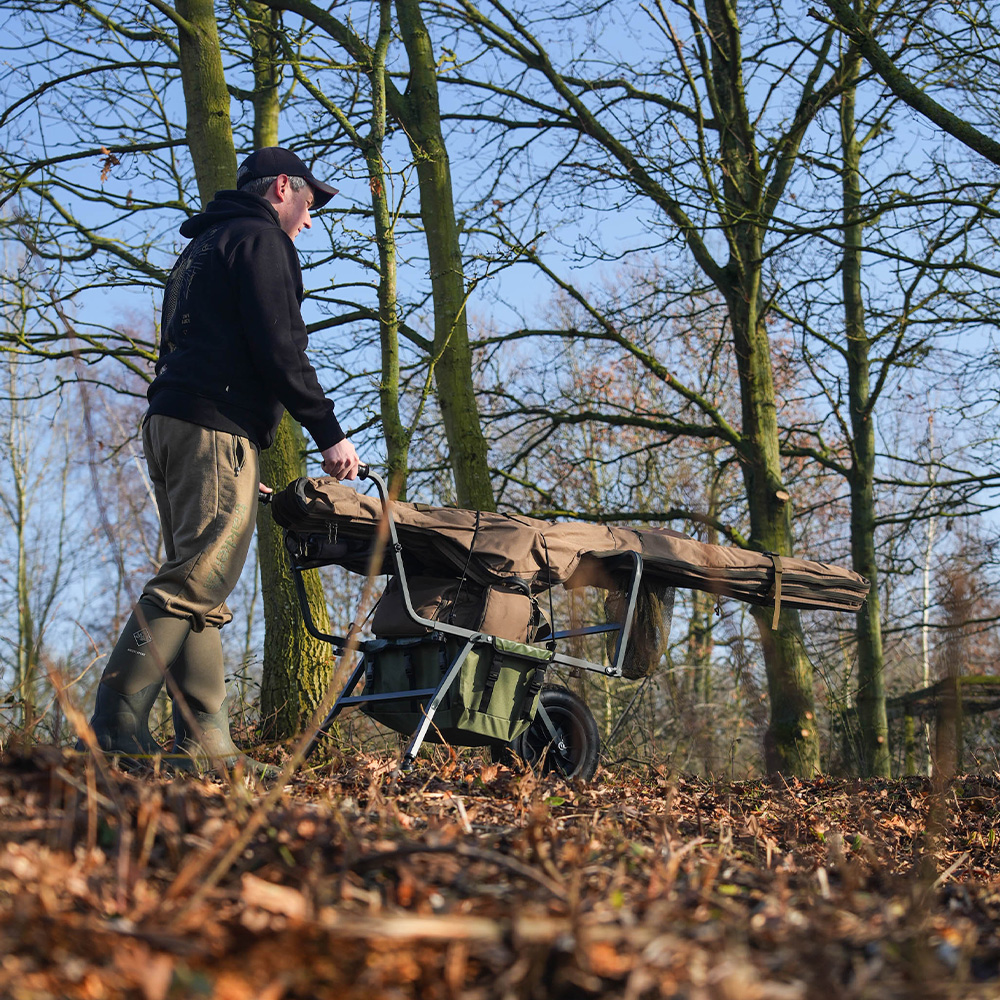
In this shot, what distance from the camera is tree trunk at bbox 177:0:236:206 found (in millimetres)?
6484

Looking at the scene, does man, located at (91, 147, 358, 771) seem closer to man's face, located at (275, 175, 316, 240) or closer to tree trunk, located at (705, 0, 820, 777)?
man's face, located at (275, 175, 316, 240)

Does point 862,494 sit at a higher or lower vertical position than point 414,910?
higher

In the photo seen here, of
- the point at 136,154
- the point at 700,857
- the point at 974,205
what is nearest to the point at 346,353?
the point at 136,154

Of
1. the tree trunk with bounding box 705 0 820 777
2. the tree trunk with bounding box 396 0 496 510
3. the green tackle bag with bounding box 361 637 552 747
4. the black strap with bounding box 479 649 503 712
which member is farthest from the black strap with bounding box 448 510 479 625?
the tree trunk with bounding box 705 0 820 777

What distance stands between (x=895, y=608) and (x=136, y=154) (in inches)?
453

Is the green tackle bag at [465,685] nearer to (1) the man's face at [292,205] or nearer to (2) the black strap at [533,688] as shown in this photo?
(2) the black strap at [533,688]

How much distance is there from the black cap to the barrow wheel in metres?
2.57

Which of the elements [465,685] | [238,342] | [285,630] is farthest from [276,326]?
[285,630]

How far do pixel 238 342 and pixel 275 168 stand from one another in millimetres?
905

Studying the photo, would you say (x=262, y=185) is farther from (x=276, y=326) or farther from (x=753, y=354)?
(x=753, y=354)

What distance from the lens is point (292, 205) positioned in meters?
4.32

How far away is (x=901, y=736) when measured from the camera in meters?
12.0

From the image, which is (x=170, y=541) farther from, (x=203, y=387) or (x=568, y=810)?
(x=568, y=810)

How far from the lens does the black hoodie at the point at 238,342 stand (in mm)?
3781
